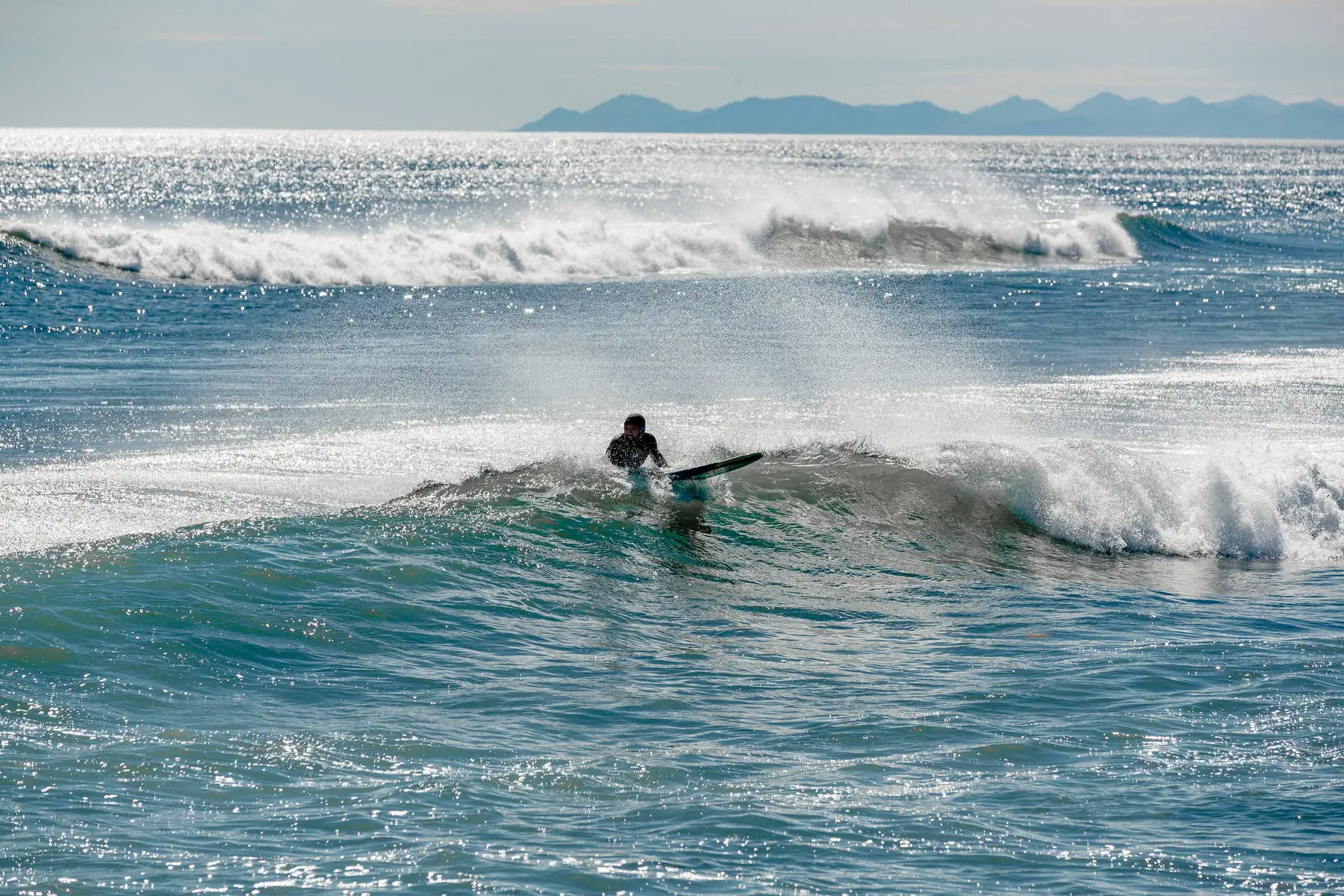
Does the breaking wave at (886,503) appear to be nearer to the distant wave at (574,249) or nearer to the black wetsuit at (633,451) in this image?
the black wetsuit at (633,451)

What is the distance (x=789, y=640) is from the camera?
10.9 m

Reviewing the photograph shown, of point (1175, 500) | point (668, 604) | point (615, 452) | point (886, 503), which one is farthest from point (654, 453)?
point (1175, 500)

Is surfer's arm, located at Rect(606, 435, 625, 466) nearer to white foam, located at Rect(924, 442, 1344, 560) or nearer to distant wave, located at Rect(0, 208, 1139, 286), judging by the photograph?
white foam, located at Rect(924, 442, 1344, 560)

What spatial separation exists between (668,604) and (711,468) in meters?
3.55

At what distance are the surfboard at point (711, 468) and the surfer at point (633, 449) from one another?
264 millimetres

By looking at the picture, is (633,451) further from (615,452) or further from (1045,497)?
(1045,497)

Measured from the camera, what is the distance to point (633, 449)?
15352 mm

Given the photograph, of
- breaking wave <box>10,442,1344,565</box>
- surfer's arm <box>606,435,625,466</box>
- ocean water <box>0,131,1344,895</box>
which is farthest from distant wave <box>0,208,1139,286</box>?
surfer's arm <box>606,435,625,466</box>

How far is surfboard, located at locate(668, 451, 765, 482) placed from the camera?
50.3ft

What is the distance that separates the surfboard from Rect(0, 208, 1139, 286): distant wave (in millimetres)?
26875

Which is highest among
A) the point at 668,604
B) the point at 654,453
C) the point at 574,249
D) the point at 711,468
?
the point at 574,249

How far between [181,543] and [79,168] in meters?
152

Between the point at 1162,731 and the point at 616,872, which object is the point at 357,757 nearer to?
the point at 616,872

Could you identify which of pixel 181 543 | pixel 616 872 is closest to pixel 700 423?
pixel 181 543
